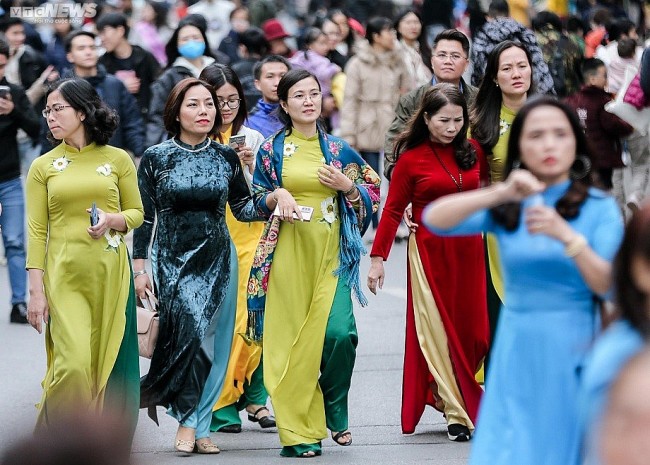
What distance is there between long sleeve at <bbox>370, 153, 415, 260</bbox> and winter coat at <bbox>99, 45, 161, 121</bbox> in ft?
20.8

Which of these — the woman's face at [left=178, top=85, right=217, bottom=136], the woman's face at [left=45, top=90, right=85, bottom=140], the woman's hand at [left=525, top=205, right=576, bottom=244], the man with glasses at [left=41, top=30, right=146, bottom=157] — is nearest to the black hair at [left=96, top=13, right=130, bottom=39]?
the man with glasses at [left=41, top=30, right=146, bottom=157]

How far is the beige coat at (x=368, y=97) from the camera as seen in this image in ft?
48.5

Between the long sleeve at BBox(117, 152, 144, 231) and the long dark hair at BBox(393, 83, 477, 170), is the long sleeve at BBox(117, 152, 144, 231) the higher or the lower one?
the lower one

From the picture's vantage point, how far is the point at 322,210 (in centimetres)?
753

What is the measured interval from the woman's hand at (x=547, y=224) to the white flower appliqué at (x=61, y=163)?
3410 mm

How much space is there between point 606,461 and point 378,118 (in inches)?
487

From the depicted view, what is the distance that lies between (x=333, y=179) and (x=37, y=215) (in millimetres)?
1437

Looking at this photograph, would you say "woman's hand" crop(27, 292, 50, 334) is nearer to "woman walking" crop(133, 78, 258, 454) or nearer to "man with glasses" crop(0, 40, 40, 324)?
"woman walking" crop(133, 78, 258, 454)

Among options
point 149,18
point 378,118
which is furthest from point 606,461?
point 149,18

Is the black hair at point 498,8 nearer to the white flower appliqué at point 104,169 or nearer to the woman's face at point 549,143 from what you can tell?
the white flower appliqué at point 104,169

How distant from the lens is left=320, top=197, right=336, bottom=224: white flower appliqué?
7.52 meters

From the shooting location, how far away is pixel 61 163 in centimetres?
725

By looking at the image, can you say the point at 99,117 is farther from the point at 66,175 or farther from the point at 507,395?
the point at 507,395

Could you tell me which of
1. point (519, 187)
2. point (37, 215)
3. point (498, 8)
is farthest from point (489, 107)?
point (498, 8)
